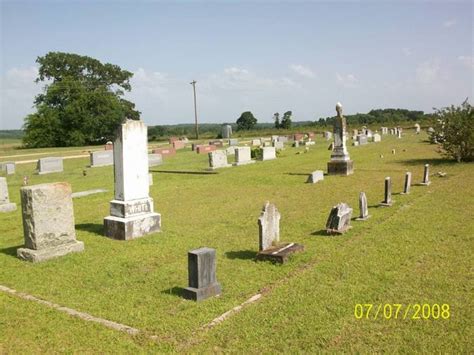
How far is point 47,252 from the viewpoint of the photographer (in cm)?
788

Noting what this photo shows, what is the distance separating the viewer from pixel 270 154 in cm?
2752

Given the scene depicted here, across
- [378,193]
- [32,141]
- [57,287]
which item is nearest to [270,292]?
[57,287]

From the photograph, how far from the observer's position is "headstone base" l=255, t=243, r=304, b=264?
713cm

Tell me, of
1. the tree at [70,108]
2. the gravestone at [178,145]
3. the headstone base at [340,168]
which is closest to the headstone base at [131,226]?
the headstone base at [340,168]

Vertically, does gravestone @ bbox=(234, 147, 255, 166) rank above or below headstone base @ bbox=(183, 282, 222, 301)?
above

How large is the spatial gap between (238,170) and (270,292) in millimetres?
16202

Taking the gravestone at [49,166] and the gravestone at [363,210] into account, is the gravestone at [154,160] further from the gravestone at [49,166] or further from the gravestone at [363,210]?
the gravestone at [363,210]

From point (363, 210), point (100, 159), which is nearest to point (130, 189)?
point (363, 210)

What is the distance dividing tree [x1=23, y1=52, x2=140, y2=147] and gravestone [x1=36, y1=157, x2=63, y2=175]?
28.8 metres

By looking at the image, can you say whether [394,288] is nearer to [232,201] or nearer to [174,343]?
[174,343]

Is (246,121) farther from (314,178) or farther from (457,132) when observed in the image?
(314,178)

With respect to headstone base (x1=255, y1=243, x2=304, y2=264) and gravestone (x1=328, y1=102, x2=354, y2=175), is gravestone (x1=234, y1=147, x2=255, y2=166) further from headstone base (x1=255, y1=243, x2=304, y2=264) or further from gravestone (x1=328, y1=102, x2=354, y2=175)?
headstone base (x1=255, y1=243, x2=304, y2=264)

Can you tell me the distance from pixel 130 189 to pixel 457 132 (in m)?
17.3

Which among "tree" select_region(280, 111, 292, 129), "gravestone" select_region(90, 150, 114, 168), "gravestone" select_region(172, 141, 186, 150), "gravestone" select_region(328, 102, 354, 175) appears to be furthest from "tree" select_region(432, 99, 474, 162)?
"tree" select_region(280, 111, 292, 129)
